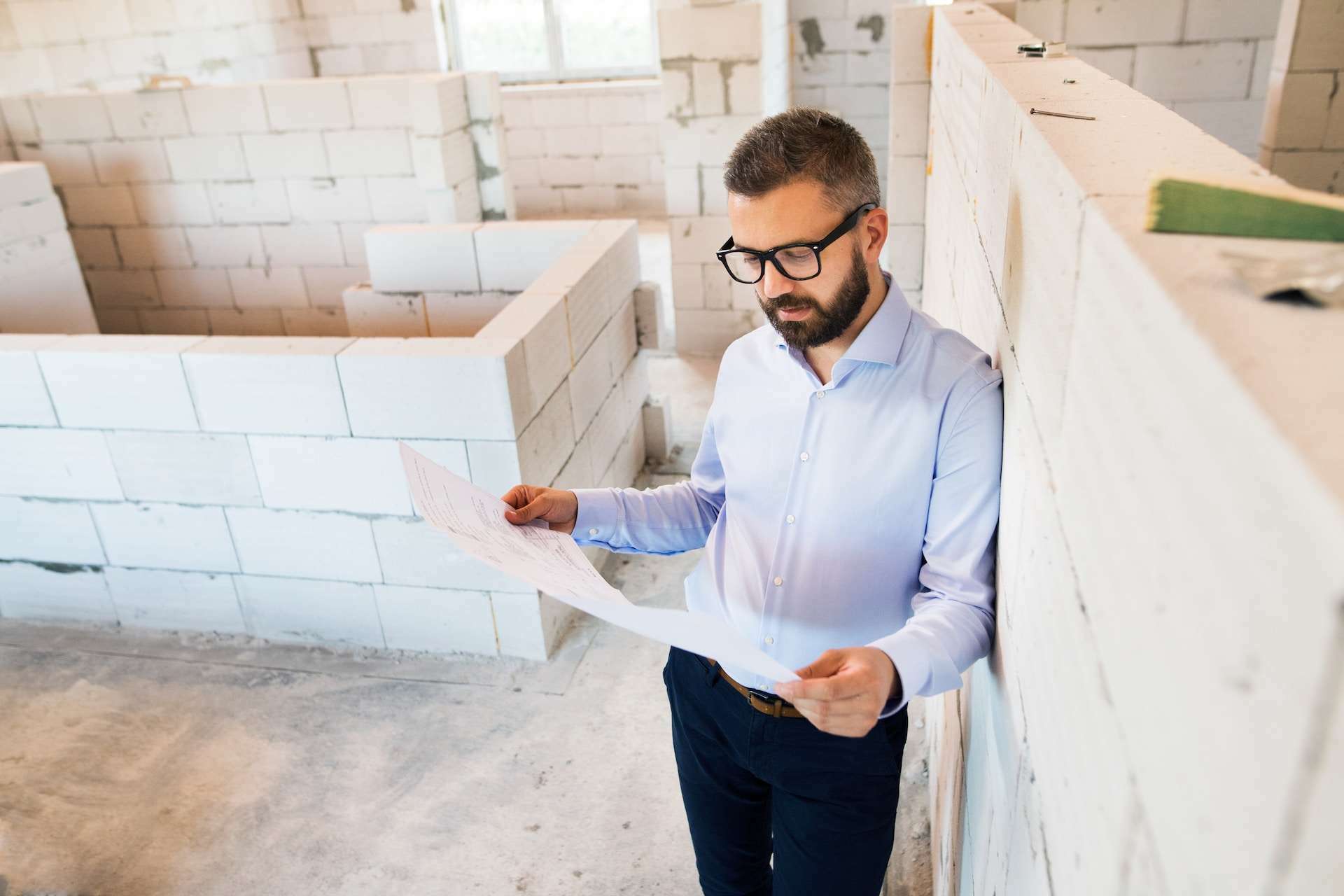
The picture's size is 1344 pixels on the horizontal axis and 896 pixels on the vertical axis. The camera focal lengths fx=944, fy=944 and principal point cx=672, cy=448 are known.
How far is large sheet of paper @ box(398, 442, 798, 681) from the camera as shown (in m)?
1.28

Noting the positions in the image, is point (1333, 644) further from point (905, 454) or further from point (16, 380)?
point (16, 380)

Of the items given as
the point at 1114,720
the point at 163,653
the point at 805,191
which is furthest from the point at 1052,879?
the point at 163,653

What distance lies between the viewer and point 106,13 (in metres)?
8.92

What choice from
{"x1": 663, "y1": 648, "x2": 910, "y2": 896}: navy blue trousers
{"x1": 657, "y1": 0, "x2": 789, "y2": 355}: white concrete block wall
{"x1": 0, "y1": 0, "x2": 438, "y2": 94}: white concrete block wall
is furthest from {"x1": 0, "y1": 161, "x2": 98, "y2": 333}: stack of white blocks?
{"x1": 663, "y1": 648, "x2": 910, "y2": 896}: navy blue trousers

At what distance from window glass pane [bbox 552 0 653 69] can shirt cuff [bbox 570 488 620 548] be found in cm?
1064

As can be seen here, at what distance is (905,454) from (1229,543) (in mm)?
990

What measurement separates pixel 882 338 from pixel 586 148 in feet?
33.1

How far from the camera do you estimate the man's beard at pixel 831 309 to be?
158cm

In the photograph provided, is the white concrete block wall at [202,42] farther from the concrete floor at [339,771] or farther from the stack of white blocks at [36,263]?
Result: the concrete floor at [339,771]

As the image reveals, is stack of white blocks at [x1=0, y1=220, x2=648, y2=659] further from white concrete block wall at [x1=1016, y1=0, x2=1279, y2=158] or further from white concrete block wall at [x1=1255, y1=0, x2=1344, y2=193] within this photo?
white concrete block wall at [x1=1016, y1=0, x2=1279, y2=158]

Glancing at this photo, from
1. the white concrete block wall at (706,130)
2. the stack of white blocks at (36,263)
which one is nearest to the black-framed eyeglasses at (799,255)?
the white concrete block wall at (706,130)

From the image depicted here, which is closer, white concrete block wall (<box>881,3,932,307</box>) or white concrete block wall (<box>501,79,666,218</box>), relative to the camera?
white concrete block wall (<box>881,3,932,307</box>)

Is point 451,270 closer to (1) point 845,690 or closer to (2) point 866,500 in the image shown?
(2) point 866,500

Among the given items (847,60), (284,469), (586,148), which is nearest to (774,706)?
(284,469)
